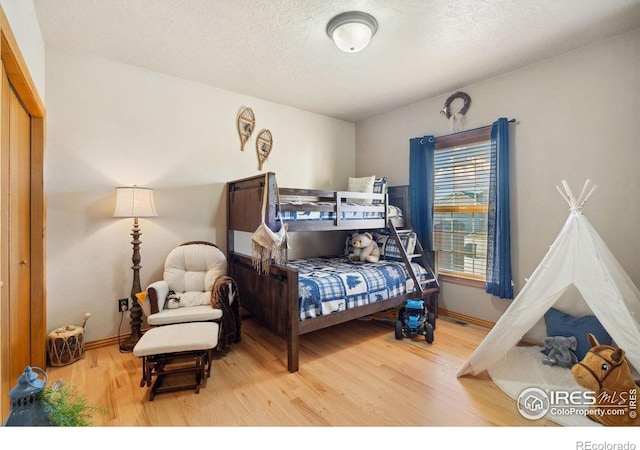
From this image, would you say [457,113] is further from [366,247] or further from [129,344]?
[129,344]

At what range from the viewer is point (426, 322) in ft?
9.41

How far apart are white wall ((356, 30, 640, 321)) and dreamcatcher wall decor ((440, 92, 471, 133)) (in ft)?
0.19

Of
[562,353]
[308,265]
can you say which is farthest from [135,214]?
[562,353]

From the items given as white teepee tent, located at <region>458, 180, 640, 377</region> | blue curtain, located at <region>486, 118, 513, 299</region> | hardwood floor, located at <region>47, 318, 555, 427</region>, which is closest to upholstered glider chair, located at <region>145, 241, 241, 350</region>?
hardwood floor, located at <region>47, 318, 555, 427</region>

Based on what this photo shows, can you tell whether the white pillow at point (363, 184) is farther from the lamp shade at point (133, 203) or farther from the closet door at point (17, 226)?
the closet door at point (17, 226)

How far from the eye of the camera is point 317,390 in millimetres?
2062

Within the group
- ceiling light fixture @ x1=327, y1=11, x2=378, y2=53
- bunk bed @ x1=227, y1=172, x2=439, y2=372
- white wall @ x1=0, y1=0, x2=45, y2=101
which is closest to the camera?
white wall @ x1=0, y1=0, x2=45, y2=101

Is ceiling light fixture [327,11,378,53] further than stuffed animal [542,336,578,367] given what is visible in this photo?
No

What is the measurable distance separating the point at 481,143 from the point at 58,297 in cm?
422

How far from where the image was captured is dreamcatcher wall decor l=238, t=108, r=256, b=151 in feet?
11.5

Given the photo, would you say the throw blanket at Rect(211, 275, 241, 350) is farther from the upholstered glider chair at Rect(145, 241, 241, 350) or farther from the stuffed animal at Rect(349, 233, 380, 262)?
the stuffed animal at Rect(349, 233, 380, 262)

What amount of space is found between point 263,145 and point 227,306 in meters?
1.96

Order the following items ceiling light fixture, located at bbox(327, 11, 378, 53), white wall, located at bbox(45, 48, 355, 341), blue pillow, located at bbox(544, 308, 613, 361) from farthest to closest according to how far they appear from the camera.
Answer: white wall, located at bbox(45, 48, 355, 341) → blue pillow, located at bbox(544, 308, 613, 361) → ceiling light fixture, located at bbox(327, 11, 378, 53)

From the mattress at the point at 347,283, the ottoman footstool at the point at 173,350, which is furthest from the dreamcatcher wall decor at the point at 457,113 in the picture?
the ottoman footstool at the point at 173,350
